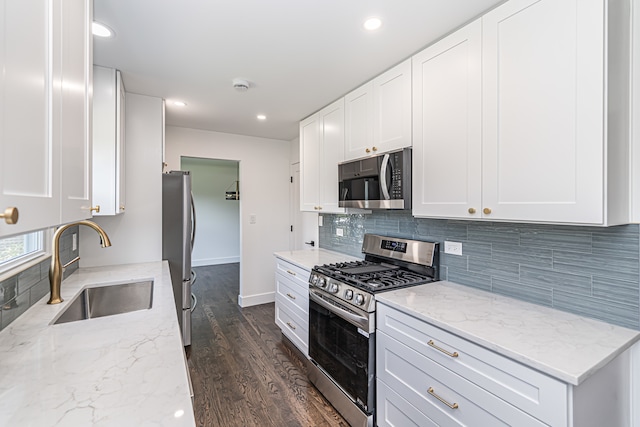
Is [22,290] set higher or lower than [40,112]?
lower

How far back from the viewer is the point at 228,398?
2.19m

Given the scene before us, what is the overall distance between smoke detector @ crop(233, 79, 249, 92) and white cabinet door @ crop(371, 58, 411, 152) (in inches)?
41.2

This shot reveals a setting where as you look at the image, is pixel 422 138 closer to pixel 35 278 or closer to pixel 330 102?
pixel 330 102

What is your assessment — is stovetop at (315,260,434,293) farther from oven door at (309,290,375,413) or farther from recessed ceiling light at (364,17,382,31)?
recessed ceiling light at (364,17,382,31)

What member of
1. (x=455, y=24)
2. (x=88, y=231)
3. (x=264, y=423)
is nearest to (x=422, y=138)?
(x=455, y=24)

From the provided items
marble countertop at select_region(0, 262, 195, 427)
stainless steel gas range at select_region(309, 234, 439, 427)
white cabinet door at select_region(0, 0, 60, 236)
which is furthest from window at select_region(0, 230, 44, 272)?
stainless steel gas range at select_region(309, 234, 439, 427)

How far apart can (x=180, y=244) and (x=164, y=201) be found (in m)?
0.44

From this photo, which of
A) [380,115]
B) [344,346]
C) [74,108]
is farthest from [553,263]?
[74,108]

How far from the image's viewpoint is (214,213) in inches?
276

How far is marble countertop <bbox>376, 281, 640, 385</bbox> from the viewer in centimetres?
102

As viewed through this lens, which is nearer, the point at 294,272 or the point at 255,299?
the point at 294,272

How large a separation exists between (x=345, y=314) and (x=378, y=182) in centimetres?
96

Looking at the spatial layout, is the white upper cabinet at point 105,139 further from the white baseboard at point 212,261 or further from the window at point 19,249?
the white baseboard at point 212,261

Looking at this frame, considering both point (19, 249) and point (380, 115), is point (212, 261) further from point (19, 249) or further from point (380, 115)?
point (380, 115)
